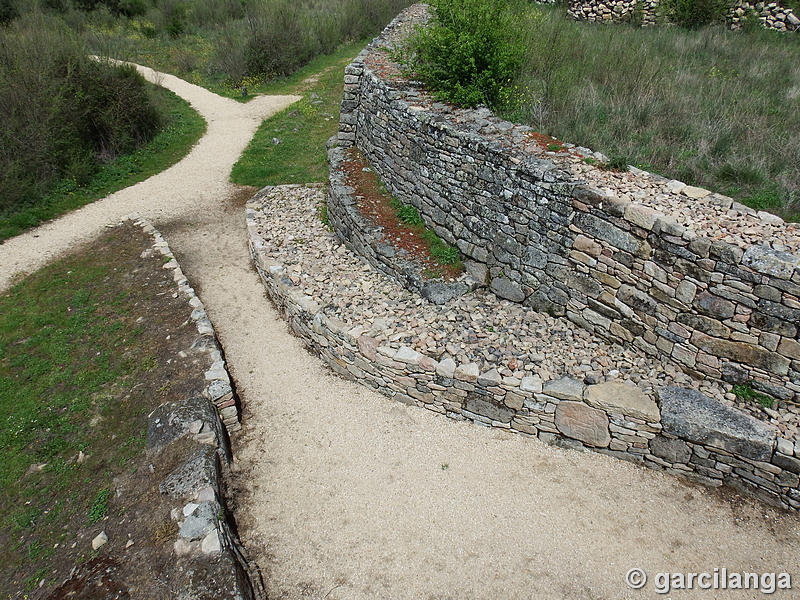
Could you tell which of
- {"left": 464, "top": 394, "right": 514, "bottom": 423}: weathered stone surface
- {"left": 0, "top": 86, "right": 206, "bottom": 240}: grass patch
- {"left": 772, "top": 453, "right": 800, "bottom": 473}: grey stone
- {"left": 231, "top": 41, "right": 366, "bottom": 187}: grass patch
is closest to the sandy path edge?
{"left": 0, "top": 86, "right": 206, "bottom": 240}: grass patch

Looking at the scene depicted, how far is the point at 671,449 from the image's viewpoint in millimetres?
6352

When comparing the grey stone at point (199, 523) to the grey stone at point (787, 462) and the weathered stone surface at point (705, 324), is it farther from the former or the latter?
the grey stone at point (787, 462)

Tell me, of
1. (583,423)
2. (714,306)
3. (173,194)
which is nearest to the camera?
(714,306)

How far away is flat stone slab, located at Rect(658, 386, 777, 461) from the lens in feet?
19.1

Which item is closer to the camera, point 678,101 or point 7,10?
point 678,101

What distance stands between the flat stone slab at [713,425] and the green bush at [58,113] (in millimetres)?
16275

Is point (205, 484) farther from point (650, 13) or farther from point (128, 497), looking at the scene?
point (650, 13)

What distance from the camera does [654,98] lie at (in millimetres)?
9492

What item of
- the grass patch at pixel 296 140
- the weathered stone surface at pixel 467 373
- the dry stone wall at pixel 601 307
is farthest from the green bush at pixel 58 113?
the weathered stone surface at pixel 467 373

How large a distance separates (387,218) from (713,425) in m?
6.80

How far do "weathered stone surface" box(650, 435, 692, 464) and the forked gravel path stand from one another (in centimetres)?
31

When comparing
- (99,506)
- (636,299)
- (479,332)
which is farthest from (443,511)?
(99,506)

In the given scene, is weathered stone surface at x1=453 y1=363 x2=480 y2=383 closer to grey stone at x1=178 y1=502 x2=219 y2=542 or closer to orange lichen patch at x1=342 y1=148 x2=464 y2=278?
orange lichen patch at x1=342 y1=148 x2=464 y2=278

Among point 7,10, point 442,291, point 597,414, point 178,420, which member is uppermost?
point 7,10
